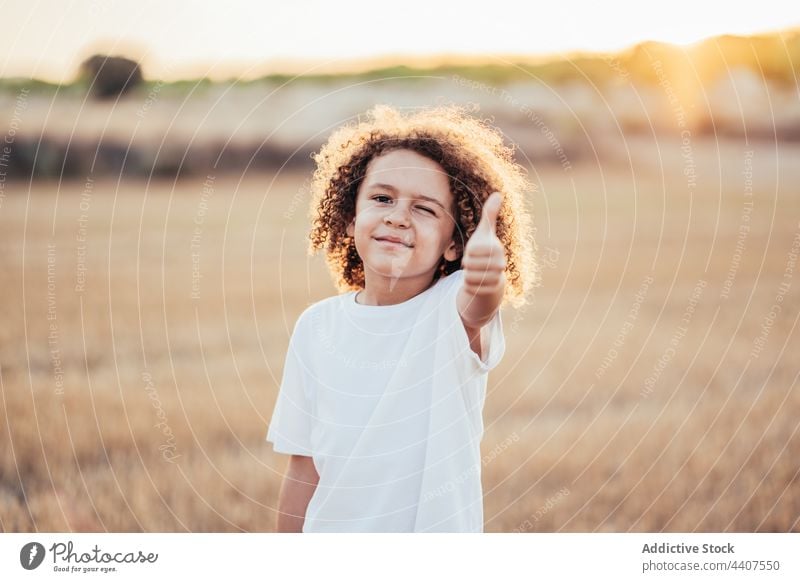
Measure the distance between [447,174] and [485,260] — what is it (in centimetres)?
41

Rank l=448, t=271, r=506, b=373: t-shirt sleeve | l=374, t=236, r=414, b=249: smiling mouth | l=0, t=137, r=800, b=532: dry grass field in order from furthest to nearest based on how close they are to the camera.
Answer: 1. l=0, t=137, r=800, b=532: dry grass field
2. l=374, t=236, r=414, b=249: smiling mouth
3. l=448, t=271, r=506, b=373: t-shirt sleeve

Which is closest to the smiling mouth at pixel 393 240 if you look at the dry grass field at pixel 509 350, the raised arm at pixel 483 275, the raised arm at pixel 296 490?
the raised arm at pixel 483 275

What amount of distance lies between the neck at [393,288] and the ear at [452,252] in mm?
51

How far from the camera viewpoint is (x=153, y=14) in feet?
9.54

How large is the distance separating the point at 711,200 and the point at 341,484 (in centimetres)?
359

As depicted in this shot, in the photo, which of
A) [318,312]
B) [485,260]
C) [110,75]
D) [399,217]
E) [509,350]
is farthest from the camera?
[509,350]

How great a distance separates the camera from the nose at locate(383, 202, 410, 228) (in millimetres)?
1971

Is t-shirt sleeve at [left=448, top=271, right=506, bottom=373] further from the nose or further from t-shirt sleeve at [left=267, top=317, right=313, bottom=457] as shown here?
t-shirt sleeve at [left=267, top=317, right=313, bottom=457]

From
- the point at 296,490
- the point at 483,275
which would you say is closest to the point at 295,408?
the point at 296,490

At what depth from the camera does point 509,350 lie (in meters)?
4.28

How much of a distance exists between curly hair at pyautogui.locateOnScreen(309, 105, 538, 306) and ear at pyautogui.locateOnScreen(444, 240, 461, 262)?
11mm
